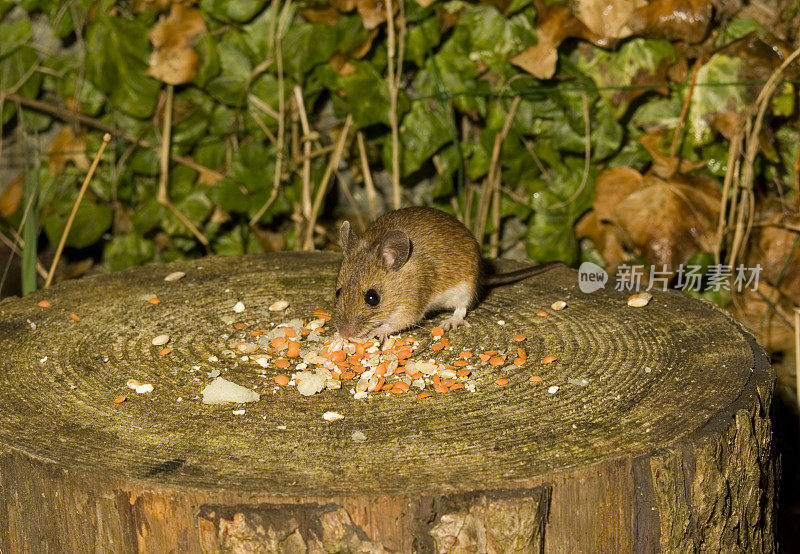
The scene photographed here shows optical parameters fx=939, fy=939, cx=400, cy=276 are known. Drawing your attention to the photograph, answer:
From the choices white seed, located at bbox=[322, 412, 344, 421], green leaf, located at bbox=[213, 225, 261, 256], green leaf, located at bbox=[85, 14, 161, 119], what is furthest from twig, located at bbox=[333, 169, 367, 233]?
white seed, located at bbox=[322, 412, 344, 421]

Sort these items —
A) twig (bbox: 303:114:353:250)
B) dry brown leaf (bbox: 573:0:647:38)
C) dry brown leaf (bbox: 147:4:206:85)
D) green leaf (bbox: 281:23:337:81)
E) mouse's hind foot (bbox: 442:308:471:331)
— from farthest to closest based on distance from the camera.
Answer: twig (bbox: 303:114:353:250) < dry brown leaf (bbox: 147:4:206:85) < green leaf (bbox: 281:23:337:81) < dry brown leaf (bbox: 573:0:647:38) < mouse's hind foot (bbox: 442:308:471:331)

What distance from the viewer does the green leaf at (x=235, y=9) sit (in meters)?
4.84

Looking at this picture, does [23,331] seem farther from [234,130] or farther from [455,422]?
[234,130]

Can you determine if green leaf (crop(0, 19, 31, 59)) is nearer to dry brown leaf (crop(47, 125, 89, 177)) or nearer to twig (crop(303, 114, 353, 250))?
dry brown leaf (crop(47, 125, 89, 177))

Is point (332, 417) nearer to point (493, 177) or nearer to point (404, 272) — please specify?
point (404, 272)

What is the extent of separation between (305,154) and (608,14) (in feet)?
5.64

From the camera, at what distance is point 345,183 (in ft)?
17.4

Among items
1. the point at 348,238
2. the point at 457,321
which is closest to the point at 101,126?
the point at 348,238

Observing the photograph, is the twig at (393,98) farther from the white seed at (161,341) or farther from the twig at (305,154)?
the white seed at (161,341)

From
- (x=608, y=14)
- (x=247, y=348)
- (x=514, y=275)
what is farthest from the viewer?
(x=608, y=14)

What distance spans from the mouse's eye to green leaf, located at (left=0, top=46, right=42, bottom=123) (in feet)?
9.71

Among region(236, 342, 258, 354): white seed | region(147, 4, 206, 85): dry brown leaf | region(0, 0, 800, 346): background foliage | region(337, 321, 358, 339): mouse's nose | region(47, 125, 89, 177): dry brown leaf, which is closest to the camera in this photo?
region(236, 342, 258, 354): white seed

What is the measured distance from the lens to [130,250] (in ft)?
17.3

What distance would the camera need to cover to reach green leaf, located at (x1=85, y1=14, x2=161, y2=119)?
4887mm
